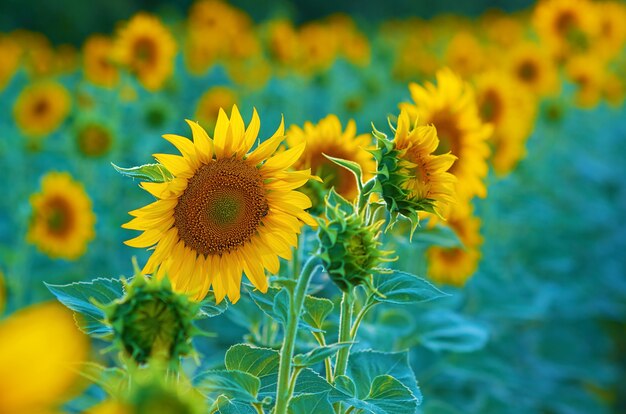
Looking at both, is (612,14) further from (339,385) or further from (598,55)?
(339,385)

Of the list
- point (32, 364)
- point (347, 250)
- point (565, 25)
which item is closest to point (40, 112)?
point (565, 25)

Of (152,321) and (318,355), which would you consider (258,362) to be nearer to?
(318,355)

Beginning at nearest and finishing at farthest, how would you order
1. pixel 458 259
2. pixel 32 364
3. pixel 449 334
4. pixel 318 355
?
pixel 32 364 → pixel 318 355 → pixel 449 334 → pixel 458 259

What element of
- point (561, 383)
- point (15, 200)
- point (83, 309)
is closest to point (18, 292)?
point (15, 200)

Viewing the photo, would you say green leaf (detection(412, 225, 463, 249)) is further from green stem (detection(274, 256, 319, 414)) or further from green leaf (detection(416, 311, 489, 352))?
green stem (detection(274, 256, 319, 414))

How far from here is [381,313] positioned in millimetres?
1608

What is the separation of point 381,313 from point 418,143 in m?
0.68

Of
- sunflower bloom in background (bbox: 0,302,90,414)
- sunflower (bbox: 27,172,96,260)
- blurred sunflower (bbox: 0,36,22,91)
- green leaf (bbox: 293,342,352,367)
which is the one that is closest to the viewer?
sunflower bloom in background (bbox: 0,302,90,414)

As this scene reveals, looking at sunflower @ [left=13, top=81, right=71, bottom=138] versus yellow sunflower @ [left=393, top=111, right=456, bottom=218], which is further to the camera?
sunflower @ [left=13, top=81, right=71, bottom=138]

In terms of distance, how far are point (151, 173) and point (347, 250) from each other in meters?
0.24

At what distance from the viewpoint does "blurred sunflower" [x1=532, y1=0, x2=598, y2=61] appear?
3484mm

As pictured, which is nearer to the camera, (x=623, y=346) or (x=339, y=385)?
(x=339, y=385)

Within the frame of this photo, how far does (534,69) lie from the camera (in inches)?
133

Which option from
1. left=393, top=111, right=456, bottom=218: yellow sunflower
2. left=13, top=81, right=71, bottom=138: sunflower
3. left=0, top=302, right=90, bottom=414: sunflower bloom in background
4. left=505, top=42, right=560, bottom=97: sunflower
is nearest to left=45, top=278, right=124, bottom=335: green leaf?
left=393, top=111, right=456, bottom=218: yellow sunflower
